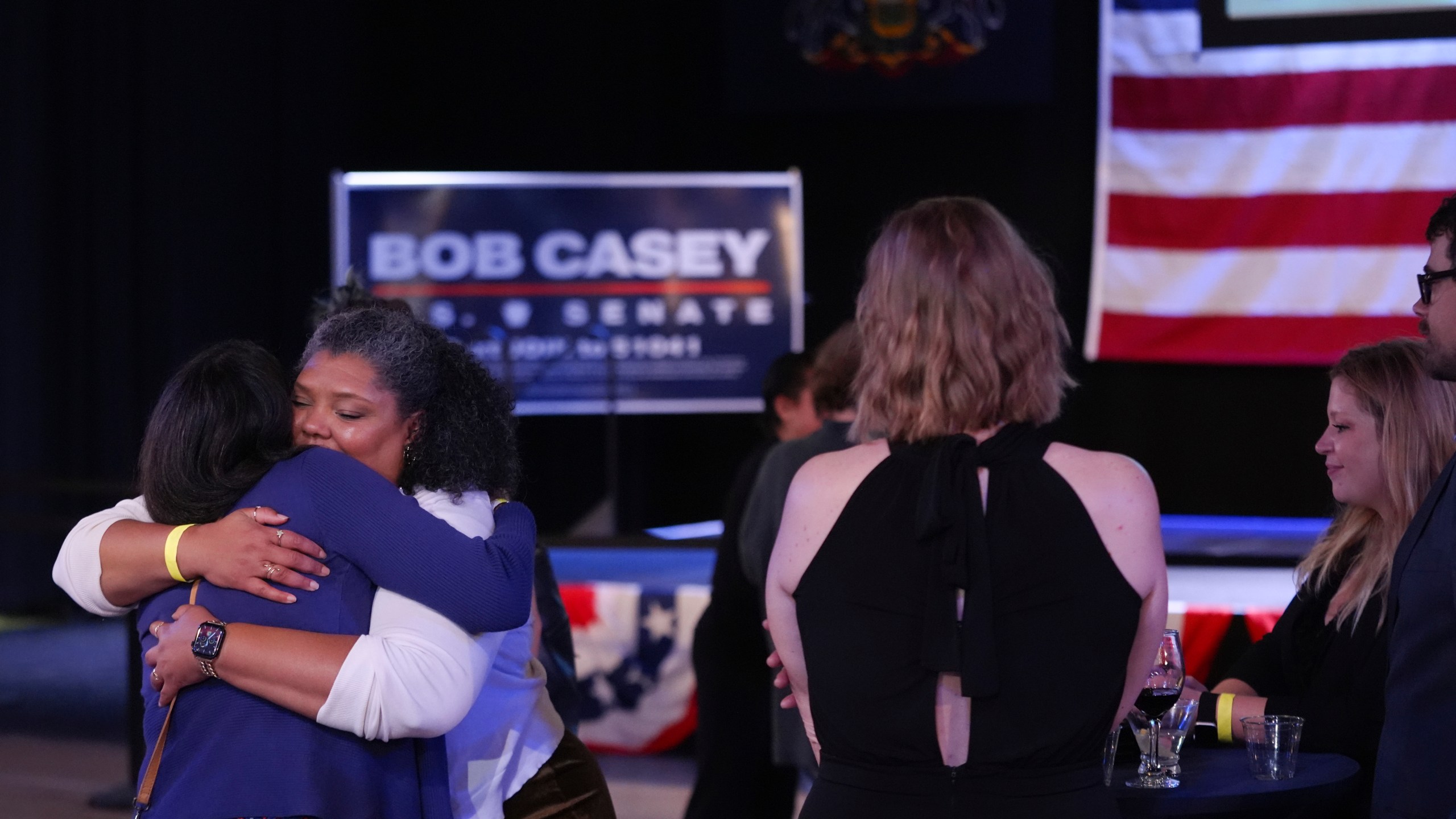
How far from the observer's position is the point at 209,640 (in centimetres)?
141

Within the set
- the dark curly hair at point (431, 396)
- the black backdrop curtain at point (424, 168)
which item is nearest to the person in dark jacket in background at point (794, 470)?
the dark curly hair at point (431, 396)

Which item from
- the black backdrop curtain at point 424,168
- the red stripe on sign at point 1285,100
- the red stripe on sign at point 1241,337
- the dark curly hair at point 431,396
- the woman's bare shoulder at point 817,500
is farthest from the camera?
the black backdrop curtain at point 424,168

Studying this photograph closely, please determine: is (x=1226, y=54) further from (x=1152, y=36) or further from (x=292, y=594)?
(x=292, y=594)

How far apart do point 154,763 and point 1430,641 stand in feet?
4.95

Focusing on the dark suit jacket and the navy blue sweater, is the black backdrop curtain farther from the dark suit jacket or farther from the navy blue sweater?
the dark suit jacket

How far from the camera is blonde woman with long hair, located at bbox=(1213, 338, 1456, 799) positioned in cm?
204

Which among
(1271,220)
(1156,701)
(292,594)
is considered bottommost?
(1156,701)

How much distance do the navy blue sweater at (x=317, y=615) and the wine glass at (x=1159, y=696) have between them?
0.87 meters

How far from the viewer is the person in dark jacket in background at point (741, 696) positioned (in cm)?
333

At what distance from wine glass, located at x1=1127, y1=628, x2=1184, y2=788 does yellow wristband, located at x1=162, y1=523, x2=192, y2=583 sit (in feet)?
3.91

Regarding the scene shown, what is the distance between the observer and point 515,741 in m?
1.81

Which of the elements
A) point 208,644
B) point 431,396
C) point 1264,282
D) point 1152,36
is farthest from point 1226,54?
point 208,644

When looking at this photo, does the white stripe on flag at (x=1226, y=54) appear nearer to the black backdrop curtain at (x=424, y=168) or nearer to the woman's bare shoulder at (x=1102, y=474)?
the black backdrop curtain at (x=424, y=168)

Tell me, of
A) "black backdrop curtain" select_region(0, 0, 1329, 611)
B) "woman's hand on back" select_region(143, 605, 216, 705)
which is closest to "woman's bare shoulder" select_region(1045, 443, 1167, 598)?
"woman's hand on back" select_region(143, 605, 216, 705)
